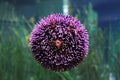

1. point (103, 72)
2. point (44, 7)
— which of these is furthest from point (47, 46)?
point (44, 7)

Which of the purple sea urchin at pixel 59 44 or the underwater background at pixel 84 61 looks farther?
the underwater background at pixel 84 61

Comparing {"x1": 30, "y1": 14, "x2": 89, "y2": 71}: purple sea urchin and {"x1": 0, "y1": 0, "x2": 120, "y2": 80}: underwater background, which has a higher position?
{"x1": 0, "y1": 0, "x2": 120, "y2": 80}: underwater background

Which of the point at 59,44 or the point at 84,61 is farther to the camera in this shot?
the point at 84,61

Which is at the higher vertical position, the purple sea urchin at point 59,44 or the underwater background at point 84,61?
the underwater background at point 84,61

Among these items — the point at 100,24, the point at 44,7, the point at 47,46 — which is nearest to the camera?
the point at 47,46

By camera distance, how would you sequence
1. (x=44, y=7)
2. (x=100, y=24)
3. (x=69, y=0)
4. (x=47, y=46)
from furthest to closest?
1. (x=44, y=7)
2. (x=69, y=0)
3. (x=100, y=24)
4. (x=47, y=46)

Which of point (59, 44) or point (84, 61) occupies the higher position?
point (84, 61)

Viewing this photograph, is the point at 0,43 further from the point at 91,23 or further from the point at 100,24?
the point at 100,24

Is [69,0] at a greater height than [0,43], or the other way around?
[69,0]
